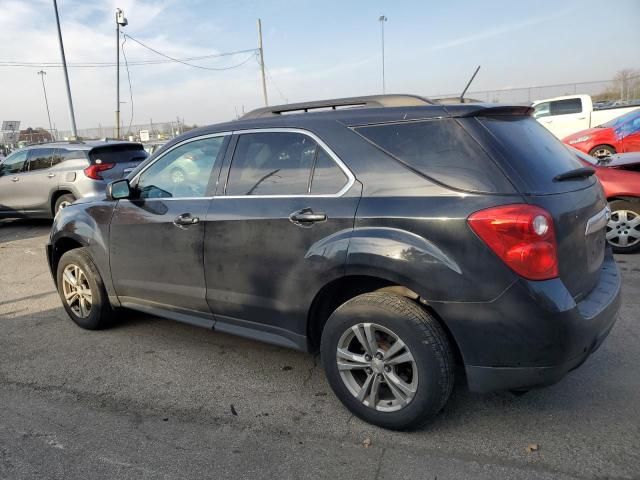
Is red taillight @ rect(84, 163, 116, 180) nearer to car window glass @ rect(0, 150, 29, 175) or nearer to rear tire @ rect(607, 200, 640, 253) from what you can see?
car window glass @ rect(0, 150, 29, 175)

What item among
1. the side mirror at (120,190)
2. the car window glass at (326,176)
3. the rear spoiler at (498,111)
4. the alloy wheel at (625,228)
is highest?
the rear spoiler at (498,111)

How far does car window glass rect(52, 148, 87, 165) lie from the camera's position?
933 centimetres

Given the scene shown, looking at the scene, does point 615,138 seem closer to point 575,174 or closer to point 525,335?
point 575,174

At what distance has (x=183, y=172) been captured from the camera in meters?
3.75

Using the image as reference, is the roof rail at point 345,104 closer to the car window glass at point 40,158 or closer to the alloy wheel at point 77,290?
the alloy wheel at point 77,290

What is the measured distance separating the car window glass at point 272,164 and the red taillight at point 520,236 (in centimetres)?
109

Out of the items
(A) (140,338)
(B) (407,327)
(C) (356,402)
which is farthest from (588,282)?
(A) (140,338)

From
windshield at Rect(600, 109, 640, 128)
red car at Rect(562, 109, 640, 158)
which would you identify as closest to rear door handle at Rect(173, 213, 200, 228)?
red car at Rect(562, 109, 640, 158)

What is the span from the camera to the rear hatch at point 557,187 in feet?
8.14

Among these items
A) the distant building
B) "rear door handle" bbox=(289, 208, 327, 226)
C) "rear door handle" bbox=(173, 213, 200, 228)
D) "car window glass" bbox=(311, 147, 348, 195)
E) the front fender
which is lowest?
the front fender

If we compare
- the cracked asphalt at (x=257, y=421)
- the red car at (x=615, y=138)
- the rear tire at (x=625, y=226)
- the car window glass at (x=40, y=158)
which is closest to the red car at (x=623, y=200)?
the rear tire at (x=625, y=226)

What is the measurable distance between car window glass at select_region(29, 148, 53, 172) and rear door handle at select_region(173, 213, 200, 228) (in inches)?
293

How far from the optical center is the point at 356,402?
9.56 ft

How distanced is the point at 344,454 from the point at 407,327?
0.74 m
